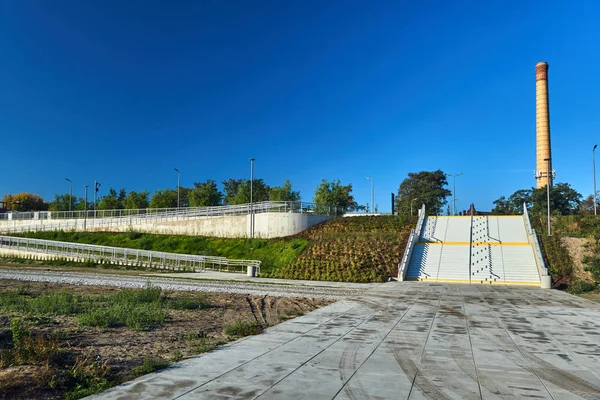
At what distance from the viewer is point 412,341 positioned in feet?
29.4

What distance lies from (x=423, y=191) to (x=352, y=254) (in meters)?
57.2

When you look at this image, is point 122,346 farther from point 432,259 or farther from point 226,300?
point 432,259

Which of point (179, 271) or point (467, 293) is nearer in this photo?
point (467, 293)

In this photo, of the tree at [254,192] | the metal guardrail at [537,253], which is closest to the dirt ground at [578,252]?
the metal guardrail at [537,253]

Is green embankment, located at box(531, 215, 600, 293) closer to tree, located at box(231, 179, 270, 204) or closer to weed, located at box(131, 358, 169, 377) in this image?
weed, located at box(131, 358, 169, 377)

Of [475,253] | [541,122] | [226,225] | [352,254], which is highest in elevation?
[541,122]

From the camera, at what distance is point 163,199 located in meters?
69.1

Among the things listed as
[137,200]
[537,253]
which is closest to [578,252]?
[537,253]

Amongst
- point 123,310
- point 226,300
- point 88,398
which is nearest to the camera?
point 88,398

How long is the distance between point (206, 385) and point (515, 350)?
636 cm

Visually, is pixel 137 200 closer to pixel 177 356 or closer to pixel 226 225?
pixel 226 225

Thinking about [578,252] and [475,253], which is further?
[475,253]

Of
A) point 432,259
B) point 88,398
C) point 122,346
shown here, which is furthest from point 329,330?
point 432,259

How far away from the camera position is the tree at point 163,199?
2680 inches
